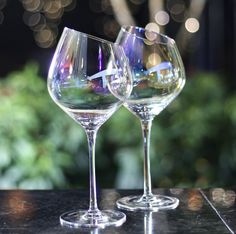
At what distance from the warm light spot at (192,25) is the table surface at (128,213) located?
120 inches

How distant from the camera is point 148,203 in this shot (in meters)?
1.17

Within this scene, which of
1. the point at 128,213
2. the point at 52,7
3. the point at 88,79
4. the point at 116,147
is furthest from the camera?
the point at 52,7

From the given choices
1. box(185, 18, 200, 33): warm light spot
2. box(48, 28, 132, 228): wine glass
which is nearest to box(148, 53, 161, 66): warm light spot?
box(48, 28, 132, 228): wine glass

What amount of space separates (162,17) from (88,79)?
3.34m

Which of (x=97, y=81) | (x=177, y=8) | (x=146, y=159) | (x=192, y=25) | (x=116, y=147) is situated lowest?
(x=116, y=147)

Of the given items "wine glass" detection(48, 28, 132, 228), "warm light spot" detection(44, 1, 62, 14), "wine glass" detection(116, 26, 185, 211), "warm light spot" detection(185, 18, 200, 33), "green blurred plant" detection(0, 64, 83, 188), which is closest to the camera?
"wine glass" detection(48, 28, 132, 228)

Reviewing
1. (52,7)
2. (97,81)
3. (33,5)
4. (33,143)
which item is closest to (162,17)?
(52,7)

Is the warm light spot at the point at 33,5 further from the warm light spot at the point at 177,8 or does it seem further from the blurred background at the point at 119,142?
the blurred background at the point at 119,142

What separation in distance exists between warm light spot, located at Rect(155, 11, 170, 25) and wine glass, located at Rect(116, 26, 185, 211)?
3131 millimetres

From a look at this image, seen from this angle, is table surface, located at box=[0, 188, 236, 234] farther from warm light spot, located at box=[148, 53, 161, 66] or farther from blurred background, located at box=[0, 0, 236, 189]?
blurred background, located at box=[0, 0, 236, 189]

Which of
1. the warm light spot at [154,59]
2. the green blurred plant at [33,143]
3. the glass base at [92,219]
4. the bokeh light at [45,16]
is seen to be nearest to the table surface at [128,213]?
the glass base at [92,219]

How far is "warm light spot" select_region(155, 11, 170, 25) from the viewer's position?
14.0 ft

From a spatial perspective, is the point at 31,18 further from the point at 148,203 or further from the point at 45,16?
the point at 148,203

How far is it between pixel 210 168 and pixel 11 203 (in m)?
1.41
